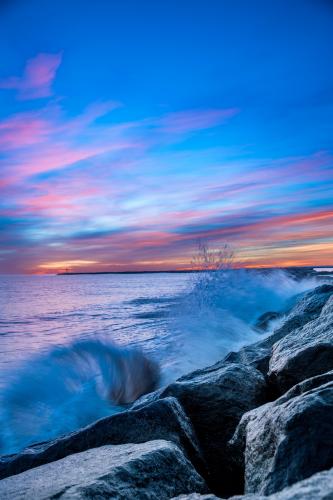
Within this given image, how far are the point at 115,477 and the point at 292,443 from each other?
0.91 meters

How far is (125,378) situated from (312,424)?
27.2ft

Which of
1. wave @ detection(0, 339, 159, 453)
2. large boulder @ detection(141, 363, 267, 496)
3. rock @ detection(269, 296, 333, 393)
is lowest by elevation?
wave @ detection(0, 339, 159, 453)

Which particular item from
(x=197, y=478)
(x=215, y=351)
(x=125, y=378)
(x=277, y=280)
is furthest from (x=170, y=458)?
(x=277, y=280)

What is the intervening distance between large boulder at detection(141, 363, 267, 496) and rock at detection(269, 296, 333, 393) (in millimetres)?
272

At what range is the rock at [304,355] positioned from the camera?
328 cm

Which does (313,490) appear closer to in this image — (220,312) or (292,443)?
(292,443)

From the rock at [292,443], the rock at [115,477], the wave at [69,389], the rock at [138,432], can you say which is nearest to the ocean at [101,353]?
the wave at [69,389]

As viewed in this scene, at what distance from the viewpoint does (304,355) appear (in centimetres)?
338

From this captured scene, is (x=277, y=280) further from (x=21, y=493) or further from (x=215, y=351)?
(x=21, y=493)

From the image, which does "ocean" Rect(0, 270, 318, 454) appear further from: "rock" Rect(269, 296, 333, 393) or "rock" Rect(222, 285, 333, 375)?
"rock" Rect(269, 296, 333, 393)

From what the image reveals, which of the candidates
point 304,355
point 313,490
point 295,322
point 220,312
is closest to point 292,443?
point 313,490

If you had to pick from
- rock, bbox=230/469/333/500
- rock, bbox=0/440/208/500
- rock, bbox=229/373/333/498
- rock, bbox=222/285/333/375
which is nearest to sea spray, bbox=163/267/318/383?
rock, bbox=222/285/333/375

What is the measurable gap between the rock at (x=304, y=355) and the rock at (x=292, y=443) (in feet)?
3.35

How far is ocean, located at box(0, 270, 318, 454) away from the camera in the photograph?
24.0ft
